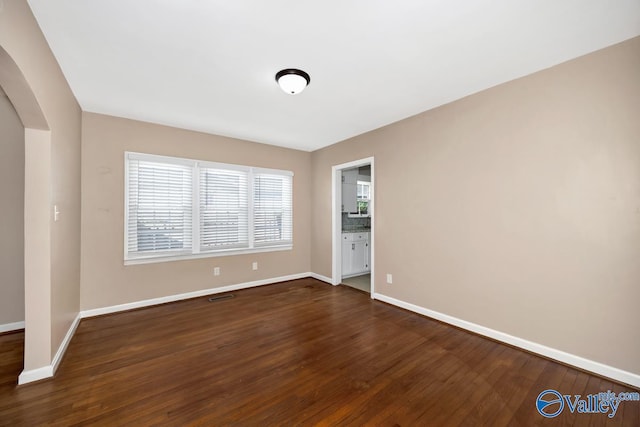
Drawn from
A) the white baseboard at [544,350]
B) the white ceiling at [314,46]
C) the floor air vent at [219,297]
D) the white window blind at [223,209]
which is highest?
the white ceiling at [314,46]

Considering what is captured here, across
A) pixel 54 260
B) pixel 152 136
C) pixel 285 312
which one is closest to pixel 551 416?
pixel 285 312

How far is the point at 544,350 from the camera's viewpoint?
2.35 m

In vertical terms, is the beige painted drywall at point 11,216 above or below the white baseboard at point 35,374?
above

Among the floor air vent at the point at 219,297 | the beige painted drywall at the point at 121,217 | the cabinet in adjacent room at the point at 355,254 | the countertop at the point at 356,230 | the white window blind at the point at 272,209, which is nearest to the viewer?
the beige painted drywall at the point at 121,217

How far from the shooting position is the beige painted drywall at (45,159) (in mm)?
1568

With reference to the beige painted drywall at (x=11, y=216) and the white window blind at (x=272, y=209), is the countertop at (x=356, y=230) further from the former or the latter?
the beige painted drywall at (x=11, y=216)

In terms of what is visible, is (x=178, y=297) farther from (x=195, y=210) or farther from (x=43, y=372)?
(x=43, y=372)

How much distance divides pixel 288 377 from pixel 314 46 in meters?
2.70

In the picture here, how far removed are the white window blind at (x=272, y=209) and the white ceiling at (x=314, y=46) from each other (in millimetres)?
1820

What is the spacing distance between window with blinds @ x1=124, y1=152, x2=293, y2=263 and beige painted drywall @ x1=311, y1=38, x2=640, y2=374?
7.96 ft

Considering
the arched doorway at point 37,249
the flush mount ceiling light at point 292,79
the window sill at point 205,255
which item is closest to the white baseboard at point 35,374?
the arched doorway at point 37,249

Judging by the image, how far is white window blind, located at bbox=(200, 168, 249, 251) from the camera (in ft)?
13.5

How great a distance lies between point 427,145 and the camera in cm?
328

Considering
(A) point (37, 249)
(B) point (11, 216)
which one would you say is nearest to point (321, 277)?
(A) point (37, 249)
